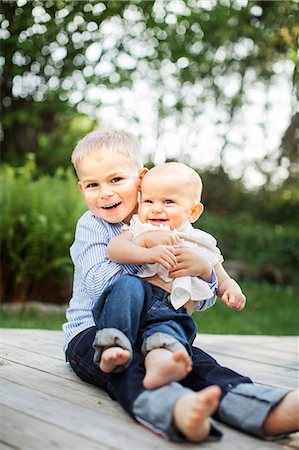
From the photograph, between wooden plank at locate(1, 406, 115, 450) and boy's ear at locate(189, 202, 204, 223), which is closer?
wooden plank at locate(1, 406, 115, 450)

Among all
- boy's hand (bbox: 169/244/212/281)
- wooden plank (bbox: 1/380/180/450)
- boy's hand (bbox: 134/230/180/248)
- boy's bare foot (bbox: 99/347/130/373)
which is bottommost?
wooden plank (bbox: 1/380/180/450)

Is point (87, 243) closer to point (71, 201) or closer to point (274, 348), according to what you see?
point (274, 348)

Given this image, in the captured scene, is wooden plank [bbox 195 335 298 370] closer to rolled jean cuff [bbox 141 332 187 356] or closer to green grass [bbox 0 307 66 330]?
rolled jean cuff [bbox 141 332 187 356]

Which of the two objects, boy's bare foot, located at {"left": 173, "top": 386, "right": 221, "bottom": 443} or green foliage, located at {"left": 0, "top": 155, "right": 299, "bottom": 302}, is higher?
boy's bare foot, located at {"left": 173, "top": 386, "right": 221, "bottom": 443}

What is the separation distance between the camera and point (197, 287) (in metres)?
2.21

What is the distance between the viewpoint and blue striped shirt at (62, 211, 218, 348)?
221cm

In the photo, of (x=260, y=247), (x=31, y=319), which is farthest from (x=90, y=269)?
(x=260, y=247)

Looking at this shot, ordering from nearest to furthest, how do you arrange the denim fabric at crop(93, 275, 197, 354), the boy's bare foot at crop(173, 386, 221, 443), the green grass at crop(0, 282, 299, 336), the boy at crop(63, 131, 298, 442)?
the boy's bare foot at crop(173, 386, 221, 443) < the boy at crop(63, 131, 298, 442) < the denim fabric at crop(93, 275, 197, 354) < the green grass at crop(0, 282, 299, 336)

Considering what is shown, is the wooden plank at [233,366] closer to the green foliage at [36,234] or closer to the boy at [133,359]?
the boy at [133,359]

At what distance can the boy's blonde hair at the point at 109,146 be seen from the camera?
2291 mm

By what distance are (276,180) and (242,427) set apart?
475 inches

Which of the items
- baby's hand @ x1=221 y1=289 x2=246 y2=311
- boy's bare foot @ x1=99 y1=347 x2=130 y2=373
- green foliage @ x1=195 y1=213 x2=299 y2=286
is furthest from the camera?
green foliage @ x1=195 y1=213 x2=299 y2=286

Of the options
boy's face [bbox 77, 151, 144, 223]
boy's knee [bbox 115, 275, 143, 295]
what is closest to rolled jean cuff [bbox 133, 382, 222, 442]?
boy's knee [bbox 115, 275, 143, 295]

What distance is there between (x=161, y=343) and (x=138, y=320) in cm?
11
